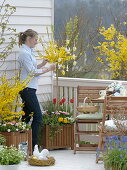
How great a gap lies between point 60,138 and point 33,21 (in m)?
1.65

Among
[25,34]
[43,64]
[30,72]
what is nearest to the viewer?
[30,72]

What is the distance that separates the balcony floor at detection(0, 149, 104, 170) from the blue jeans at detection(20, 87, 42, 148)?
420mm

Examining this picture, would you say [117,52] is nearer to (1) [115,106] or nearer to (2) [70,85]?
(2) [70,85]

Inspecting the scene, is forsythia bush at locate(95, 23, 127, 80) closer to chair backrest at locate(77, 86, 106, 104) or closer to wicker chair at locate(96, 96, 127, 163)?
chair backrest at locate(77, 86, 106, 104)

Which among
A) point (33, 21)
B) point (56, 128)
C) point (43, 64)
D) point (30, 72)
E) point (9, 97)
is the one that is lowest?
point (56, 128)

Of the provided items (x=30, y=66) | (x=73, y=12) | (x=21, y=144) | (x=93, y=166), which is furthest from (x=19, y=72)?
(x=73, y=12)

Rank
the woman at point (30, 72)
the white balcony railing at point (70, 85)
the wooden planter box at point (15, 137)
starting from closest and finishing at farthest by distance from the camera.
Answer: the wooden planter box at point (15, 137) → the woman at point (30, 72) → the white balcony railing at point (70, 85)

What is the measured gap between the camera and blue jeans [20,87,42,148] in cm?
901

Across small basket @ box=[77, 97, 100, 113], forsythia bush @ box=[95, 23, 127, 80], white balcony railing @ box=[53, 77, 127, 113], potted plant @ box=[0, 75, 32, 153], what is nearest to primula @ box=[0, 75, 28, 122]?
potted plant @ box=[0, 75, 32, 153]

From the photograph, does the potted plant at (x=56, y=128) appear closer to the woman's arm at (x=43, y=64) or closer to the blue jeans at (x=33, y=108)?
the blue jeans at (x=33, y=108)

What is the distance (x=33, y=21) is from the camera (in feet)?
31.7

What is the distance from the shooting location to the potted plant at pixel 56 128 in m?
9.46

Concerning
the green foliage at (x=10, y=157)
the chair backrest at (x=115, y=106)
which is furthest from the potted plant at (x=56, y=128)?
the green foliage at (x=10, y=157)

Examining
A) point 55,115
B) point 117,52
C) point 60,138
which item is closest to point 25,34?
point 55,115
